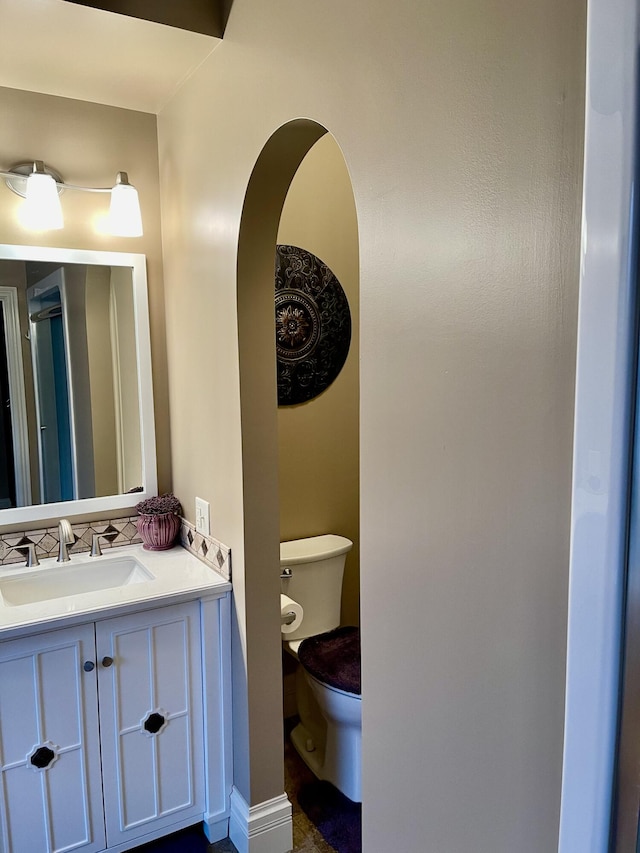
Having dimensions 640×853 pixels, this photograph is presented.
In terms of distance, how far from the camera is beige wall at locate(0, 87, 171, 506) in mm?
2018

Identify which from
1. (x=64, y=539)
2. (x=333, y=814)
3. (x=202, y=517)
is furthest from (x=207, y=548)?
(x=333, y=814)

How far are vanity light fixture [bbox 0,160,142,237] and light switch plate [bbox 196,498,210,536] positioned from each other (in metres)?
0.92

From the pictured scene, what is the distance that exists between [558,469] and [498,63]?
21.7 inches

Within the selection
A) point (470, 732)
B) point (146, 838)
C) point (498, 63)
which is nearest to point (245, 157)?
point (498, 63)

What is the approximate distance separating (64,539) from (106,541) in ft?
0.80

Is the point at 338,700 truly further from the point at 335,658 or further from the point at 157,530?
the point at 157,530

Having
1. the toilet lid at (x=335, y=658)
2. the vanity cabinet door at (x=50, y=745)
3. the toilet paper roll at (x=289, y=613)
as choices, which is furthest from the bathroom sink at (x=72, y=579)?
the toilet lid at (x=335, y=658)

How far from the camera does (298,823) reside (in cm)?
202

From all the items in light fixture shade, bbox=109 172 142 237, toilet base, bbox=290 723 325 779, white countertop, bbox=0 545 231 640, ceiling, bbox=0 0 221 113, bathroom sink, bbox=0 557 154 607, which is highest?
ceiling, bbox=0 0 221 113

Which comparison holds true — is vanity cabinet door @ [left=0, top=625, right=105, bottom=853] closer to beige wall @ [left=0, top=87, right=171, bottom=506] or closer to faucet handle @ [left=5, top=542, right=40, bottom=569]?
faucet handle @ [left=5, top=542, right=40, bottom=569]

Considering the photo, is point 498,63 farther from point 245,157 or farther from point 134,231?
point 134,231

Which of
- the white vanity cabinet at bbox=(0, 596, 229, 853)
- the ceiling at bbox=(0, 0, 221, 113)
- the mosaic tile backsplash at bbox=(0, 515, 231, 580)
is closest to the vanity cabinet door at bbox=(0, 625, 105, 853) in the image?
the white vanity cabinet at bbox=(0, 596, 229, 853)

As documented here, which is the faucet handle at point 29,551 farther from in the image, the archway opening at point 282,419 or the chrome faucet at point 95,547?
the archway opening at point 282,419

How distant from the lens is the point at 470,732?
0.99 m
